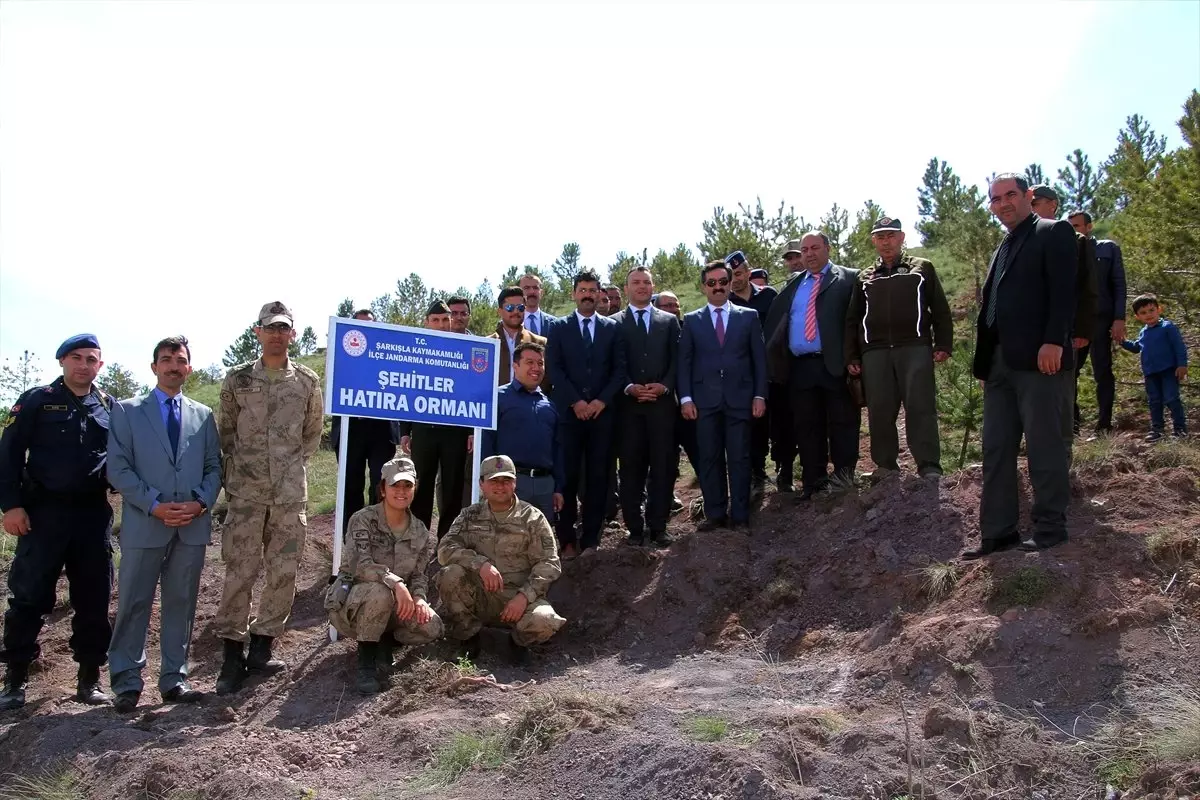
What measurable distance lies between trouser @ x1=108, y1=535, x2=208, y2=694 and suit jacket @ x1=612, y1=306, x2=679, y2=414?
3618 millimetres

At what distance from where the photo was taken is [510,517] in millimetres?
6797

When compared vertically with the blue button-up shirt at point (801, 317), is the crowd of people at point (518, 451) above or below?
below

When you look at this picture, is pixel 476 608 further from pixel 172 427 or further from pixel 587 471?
pixel 172 427

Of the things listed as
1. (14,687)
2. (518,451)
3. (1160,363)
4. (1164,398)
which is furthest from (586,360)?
(1164,398)

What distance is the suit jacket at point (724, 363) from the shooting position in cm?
814

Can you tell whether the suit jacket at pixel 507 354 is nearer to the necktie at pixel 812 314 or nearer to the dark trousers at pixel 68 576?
the necktie at pixel 812 314

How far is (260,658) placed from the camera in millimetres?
6781

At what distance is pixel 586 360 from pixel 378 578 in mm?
2780

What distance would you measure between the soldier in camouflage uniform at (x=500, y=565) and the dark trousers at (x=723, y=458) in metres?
1.85

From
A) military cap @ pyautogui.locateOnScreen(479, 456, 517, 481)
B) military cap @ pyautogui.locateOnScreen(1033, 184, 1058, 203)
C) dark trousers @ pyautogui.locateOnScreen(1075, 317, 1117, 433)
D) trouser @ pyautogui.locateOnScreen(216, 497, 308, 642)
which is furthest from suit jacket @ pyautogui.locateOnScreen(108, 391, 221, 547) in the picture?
dark trousers @ pyautogui.locateOnScreen(1075, 317, 1117, 433)

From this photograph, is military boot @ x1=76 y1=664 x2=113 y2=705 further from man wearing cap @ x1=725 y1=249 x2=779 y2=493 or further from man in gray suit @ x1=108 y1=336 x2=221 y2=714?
man wearing cap @ x1=725 y1=249 x2=779 y2=493

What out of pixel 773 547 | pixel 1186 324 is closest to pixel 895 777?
pixel 773 547

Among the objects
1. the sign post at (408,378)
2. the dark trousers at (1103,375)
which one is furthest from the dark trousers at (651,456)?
the dark trousers at (1103,375)

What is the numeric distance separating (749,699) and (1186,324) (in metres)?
8.25
